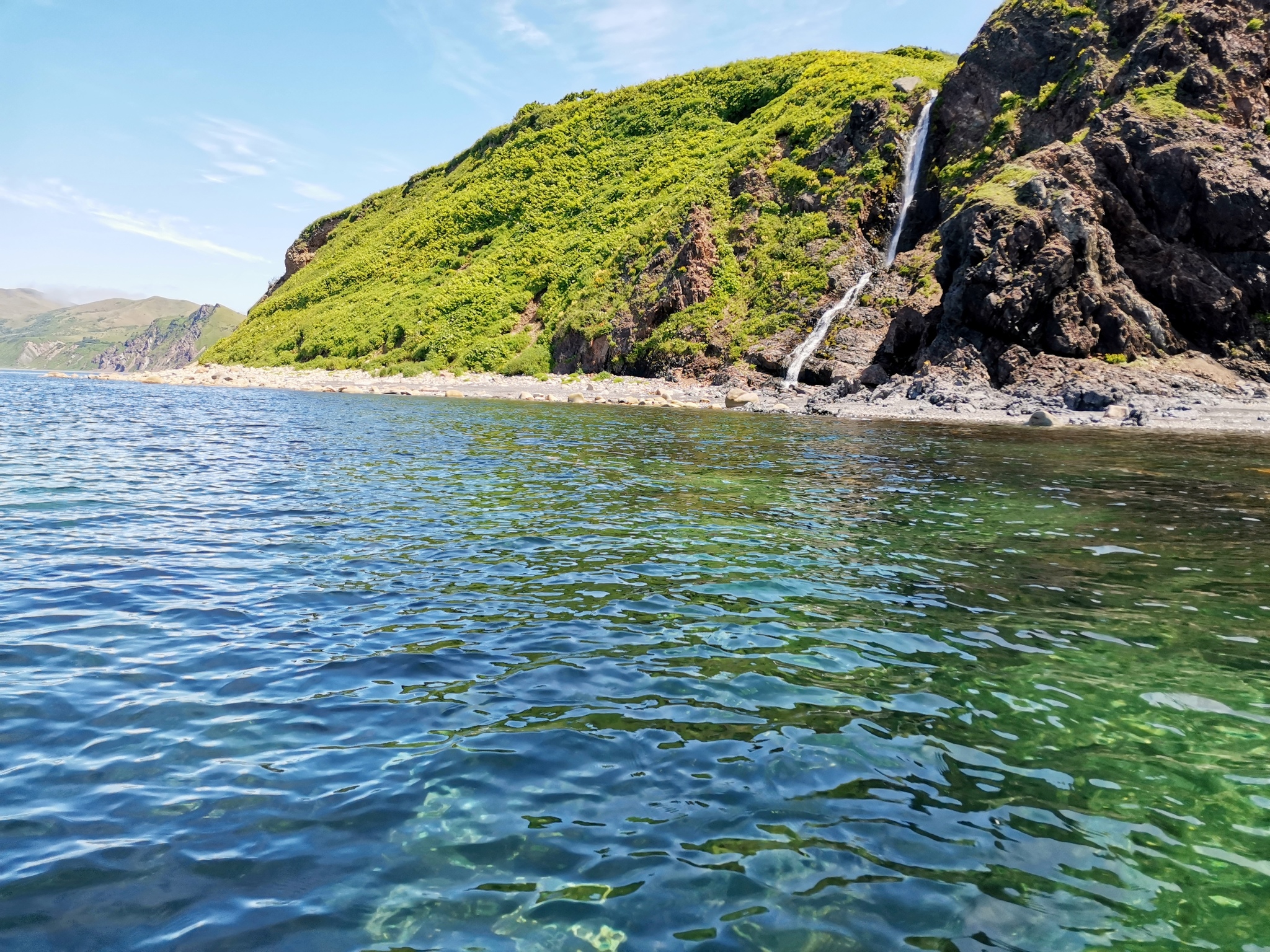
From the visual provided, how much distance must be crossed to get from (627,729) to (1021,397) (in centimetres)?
3011

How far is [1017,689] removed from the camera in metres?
6.36

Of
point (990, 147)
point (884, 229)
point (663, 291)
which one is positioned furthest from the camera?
point (663, 291)

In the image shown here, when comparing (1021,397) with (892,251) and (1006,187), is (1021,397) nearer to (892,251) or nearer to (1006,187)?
(1006,187)

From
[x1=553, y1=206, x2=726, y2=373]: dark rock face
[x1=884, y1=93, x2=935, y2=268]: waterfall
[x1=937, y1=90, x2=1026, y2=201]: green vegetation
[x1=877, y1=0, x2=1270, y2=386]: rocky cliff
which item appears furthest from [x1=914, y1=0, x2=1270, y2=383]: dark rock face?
[x1=553, y1=206, x2=726, y2=373]: dark rock face

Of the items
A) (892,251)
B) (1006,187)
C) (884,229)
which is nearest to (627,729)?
(1006,187)

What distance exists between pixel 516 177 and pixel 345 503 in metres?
71.6

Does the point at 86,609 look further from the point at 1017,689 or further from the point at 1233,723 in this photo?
the point at 1233,723

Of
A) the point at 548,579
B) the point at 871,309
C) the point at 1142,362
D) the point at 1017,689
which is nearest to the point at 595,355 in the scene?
the point at 871,309

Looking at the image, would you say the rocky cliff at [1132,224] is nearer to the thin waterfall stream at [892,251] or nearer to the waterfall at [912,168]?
the thin waterfall stream at [892,251]

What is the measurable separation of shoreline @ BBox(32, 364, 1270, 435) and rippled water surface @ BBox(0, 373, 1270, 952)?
57.6 feet

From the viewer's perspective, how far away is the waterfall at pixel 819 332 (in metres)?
40.1

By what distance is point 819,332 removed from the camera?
135ft

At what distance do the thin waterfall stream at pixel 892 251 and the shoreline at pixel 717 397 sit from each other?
1.88m

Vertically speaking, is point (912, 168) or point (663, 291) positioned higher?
point (912, 168)
